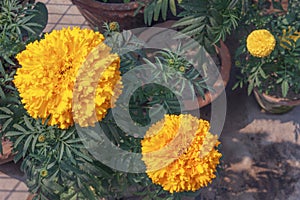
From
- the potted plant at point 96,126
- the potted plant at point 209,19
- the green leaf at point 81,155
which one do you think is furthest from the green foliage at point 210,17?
the green leaf at point 81,155

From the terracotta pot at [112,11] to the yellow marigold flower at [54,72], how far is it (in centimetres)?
101

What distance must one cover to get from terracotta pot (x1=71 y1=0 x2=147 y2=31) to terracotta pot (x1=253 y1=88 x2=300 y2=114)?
30.1 inches

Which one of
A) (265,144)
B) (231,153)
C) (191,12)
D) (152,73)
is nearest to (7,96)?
(152,73)

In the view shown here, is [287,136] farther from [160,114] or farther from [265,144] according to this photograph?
[160,114]

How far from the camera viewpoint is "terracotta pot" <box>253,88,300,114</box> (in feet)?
6.68

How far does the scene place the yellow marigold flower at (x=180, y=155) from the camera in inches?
45.1

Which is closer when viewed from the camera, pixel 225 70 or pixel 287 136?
pixel 225 70

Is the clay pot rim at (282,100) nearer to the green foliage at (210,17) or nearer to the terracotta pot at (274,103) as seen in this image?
the terracotta pot at (274,103)

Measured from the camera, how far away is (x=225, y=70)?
2.08 m

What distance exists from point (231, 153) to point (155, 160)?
1.13 metres

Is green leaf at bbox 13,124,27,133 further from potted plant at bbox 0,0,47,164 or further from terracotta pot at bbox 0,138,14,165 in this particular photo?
terracotta pot at bbox 0,138,14,165

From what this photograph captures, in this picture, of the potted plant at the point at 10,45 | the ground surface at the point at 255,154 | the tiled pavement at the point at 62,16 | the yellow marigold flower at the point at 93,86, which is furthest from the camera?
the tiled pavement at the point at 62,16

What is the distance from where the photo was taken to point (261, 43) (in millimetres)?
1532

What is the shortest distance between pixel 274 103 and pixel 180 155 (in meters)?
1.09
